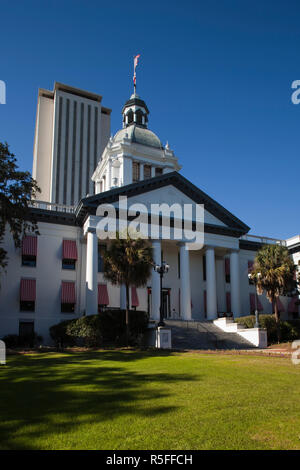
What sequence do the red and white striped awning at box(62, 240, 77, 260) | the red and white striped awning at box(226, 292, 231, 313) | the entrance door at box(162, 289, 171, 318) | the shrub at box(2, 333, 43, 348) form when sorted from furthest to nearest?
the red and white striped awning at box(226, 292, 231, 313)
the entrance door at box(162, 289, 171, 318)
the red and white striped awning at box(62, 240, 77, 260)
the shrub at box(2, 333, 43, 348)

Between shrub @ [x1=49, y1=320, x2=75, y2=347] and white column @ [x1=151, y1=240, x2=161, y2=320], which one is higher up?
white column @ [x1=151, y1=240, x2=161, y2=320]

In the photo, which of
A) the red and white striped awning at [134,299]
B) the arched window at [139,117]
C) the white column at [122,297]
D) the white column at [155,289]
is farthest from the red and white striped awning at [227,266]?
the arched window at [139,117]

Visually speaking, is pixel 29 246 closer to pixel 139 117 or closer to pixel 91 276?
pixel 91 276

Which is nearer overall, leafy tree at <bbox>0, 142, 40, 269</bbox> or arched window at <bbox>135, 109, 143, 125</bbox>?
leafy tree at <bbox>0, 142, 40, 269</bbox>

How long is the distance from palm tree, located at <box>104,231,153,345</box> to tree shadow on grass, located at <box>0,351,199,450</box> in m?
11.7

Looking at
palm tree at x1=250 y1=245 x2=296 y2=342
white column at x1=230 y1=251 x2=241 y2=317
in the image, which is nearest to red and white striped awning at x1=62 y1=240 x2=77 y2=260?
white column at x1=230 y1=251 x2=241 y2=317

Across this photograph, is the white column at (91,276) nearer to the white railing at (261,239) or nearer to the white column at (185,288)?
the white column at (185,288)

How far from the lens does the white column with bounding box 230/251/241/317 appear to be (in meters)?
36.1

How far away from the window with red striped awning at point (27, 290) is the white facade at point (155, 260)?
1.56 feet

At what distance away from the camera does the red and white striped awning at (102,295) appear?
3322cm

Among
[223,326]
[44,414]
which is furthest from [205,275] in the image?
[44,414]

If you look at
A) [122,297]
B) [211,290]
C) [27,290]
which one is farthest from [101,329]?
[211,290]

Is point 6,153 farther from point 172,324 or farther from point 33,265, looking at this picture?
point 172,324

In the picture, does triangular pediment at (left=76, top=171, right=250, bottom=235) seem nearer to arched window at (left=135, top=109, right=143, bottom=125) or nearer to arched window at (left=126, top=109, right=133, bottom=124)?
arched window at (left=135, top=109, right=143, bottom=125)
